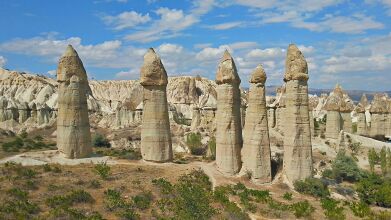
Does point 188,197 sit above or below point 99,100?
below

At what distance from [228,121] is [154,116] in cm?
480

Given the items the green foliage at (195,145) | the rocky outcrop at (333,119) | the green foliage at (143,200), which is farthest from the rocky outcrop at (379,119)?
the green foliage at (143,200)

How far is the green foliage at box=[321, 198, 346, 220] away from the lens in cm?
2202

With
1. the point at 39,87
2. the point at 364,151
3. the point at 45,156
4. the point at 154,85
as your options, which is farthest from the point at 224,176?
the point at 39,87

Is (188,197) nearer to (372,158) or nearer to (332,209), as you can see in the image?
(332,209)

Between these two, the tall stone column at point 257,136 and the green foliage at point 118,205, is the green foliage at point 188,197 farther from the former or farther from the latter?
the tall stone column at point 257,136

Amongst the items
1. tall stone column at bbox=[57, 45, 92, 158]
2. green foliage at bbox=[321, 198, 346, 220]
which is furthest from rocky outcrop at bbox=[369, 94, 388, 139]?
tall stone column at bbox=[57, 45, 92, 158]

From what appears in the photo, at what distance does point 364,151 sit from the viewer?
147ft

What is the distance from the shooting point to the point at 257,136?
2725cm

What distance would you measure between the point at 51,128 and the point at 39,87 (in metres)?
35.1

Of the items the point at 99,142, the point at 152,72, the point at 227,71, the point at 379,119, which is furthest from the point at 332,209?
the point at 379,119

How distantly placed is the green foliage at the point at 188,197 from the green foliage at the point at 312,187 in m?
5.30

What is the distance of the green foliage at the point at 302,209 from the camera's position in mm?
22375

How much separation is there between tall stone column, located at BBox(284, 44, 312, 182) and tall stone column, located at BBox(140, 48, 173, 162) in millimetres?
7891
